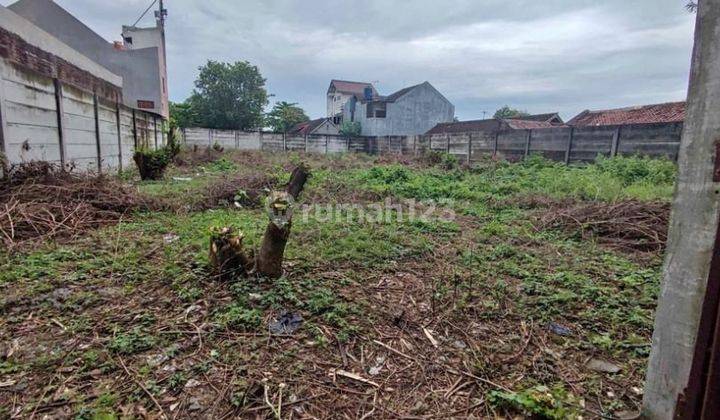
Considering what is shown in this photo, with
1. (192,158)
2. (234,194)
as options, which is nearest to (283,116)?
(192,158)

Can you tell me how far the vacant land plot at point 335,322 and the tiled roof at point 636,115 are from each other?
1502cm

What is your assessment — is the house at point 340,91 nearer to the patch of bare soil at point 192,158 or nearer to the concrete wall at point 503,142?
the concrete wall at point 503,142

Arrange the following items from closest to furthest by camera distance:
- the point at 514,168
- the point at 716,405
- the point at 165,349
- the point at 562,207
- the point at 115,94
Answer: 1. the point at 716,405
2. the point at 165,349
3. the point at 562,207
4. the point at 514,168
5. the point at 115,94

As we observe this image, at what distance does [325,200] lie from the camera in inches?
231

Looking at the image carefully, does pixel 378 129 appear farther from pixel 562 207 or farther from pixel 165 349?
pixel 165 349

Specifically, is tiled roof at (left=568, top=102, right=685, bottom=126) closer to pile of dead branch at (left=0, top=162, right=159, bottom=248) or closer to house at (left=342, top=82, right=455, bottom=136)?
house at (left=342, top=82, right=455, bottom=136)

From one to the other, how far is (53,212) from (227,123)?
25788mm

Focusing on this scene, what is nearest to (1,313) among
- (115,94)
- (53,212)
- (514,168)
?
(53,212)

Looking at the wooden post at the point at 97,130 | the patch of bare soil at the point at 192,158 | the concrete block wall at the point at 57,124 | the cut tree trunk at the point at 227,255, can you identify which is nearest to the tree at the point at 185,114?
the patch of bare soil at the point at 192,158

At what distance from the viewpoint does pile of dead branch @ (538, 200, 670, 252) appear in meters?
3.66

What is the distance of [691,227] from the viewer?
1031mm

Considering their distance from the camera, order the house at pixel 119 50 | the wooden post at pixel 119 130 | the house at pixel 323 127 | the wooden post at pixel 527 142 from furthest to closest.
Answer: the house at pixel 323 127 < the house at pixel 119 50 < the wooden post at pixel 527 142 < the wooden post at pixel 119 130

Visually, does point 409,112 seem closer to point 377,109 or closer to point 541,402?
point 377,109

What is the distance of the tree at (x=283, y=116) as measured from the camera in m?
31.5
